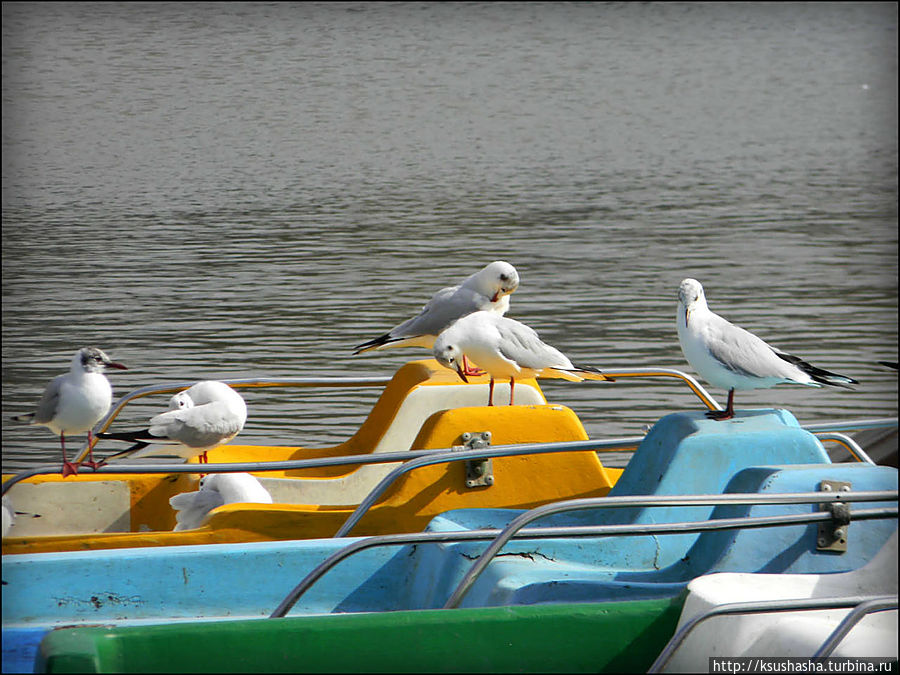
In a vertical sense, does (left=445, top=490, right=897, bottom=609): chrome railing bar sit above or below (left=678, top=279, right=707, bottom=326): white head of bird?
below

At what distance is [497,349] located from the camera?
21.8 ft

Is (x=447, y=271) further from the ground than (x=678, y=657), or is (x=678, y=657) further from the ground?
(x=678, y=657)

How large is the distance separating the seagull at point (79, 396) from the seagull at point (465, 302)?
1.87 meters

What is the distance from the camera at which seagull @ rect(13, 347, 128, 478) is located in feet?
21.5

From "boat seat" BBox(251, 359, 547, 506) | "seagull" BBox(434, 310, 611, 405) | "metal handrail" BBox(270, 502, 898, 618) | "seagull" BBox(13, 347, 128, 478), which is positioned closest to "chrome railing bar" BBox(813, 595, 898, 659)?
"metal handrail" BBox(270, 502, 898, 618)

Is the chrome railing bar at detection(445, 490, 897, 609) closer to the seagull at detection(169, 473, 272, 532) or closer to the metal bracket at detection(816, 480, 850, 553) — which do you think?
the metal bracket at detection(816, 480, 850, 553)

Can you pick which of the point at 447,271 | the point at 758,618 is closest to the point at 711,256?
the point at 447,271

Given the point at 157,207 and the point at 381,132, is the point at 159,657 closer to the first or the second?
the point at 157,207

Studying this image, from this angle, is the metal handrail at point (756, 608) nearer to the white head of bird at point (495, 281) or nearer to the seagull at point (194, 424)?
the seagull at point (194, 424)

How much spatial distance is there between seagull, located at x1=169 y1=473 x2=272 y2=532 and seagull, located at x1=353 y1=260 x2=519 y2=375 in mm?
1558

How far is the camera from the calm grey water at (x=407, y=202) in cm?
1316

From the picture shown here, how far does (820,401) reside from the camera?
39.6 ft

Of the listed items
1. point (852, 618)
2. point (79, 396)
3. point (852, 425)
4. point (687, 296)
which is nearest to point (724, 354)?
point (687, 296)

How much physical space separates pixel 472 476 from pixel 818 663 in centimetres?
233
